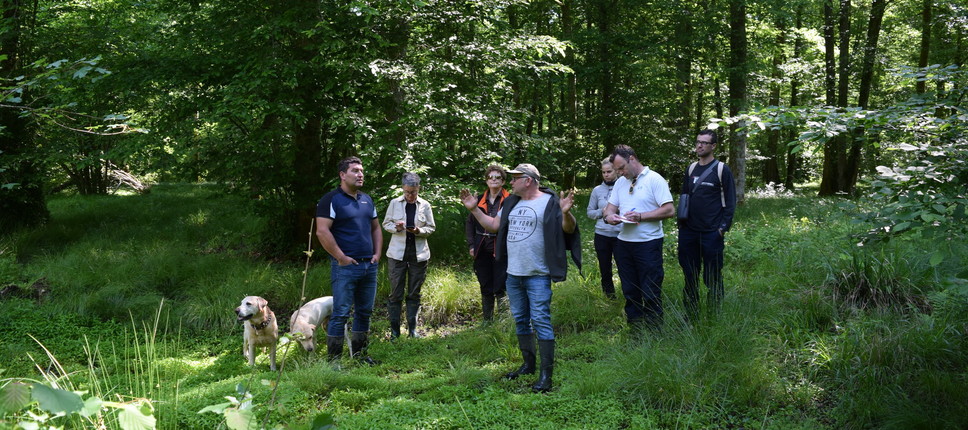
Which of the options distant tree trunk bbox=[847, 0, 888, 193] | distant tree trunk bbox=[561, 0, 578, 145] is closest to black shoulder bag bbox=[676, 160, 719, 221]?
distant tree trunk bbox=[561, 0, 578, 145]

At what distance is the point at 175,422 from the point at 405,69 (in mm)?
5571

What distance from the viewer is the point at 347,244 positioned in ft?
18.5

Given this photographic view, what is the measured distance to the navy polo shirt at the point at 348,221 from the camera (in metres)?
5.54

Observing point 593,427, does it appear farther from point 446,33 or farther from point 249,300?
point 446,33

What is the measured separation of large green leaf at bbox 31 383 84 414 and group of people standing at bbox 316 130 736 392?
360 cm

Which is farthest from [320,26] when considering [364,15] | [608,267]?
[608,267]

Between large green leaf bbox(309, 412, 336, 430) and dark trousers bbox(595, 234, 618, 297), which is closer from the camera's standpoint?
large green leaf bbox(309, 412, 336, 430)

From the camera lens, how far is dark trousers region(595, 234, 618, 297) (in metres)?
6.96

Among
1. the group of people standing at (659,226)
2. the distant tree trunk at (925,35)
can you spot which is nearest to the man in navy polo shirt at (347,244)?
the group of people standing at (659,226)

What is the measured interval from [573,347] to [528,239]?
5.23 feet

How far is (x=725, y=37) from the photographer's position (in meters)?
14.9

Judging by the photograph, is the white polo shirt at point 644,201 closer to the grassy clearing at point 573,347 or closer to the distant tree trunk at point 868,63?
the grassy clearing at point 573,347

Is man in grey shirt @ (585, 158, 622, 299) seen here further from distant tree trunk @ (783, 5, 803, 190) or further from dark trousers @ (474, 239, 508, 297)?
distant tree trunk @ (783, 5, 803, 190)

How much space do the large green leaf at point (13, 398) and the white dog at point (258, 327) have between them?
407cm
